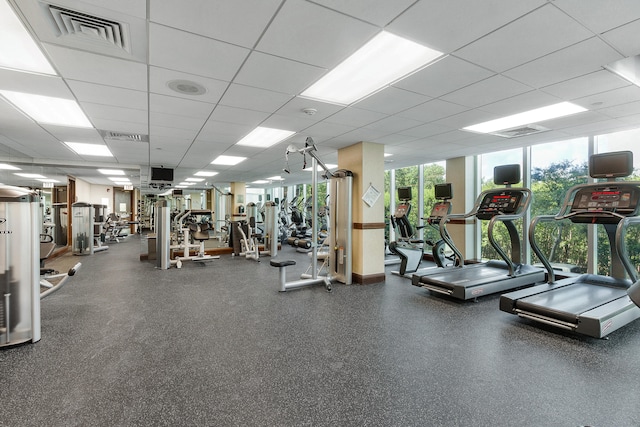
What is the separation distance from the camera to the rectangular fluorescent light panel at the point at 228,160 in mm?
7138

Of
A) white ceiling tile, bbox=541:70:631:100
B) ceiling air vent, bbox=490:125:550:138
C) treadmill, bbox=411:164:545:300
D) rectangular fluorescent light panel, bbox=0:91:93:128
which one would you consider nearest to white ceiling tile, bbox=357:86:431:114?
white ceiling tile, bbox=541:70:631:100

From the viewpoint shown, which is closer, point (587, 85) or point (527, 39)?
point (527, 39)

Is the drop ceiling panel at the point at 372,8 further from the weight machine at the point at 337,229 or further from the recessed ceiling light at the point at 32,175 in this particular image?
the recessed ceiling light at the point at 32,175

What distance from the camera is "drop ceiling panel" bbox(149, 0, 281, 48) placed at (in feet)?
6.04

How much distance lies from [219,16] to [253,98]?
1.42 metres

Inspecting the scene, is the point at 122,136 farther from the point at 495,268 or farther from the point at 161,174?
the point at 495,268

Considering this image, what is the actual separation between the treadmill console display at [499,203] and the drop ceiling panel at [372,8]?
3.78 meters

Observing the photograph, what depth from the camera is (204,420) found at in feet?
5.97

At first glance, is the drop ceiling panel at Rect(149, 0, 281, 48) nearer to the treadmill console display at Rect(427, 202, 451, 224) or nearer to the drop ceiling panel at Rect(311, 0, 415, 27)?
the drop ceiling panel at Rect(311, 0, 415, 27)

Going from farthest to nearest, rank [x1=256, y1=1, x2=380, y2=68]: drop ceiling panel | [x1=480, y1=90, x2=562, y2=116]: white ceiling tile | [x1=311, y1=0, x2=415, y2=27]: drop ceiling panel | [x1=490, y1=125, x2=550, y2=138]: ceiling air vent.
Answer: [x1=490, y1=125, x2=550, y2=138]: ceiling air vent
[x1=480, y1=90, x2=562, y2=116]: white ceiling tile
[x1=256, y1=1, x2=380, y2=68]: drop ceiling panel
[x1=311, y1=0, x2=415, y2=27]: drop ceiling panel

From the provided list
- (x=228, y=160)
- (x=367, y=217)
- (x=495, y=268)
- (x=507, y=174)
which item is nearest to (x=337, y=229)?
(x=367, y=217)

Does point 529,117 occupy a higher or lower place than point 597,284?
higher

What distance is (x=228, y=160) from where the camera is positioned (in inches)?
295

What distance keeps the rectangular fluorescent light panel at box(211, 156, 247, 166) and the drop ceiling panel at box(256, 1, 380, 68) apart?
16.3 feet
